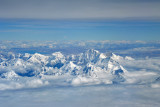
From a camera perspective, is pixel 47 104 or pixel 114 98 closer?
pixel 47 104

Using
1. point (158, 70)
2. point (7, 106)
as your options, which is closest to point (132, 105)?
point (7, 106)

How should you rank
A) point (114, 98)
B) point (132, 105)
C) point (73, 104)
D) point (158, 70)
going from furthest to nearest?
point (158, 70)
point (114, 98)
point (73, 104)
point (132, 105)

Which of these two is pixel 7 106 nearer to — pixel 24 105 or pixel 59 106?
pixel 24 105

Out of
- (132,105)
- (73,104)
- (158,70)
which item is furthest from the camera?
(158,70)

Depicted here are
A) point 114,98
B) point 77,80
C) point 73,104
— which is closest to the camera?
point 73,104

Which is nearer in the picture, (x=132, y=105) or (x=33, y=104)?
(x=132, y=105)

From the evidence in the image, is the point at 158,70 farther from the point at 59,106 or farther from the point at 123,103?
the point at 59,106

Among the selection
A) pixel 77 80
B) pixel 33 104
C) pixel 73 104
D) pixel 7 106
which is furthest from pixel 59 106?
pixel 77 80

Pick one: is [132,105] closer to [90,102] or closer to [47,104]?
[90,102]

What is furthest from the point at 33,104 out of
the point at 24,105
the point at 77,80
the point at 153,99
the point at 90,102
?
the point at 77,80

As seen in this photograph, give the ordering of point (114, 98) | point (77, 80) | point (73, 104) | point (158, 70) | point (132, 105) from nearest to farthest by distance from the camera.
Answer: point (132, 105) → point (73, 104) → point (114, 98) → point (77, 80) → point (158, 70)
